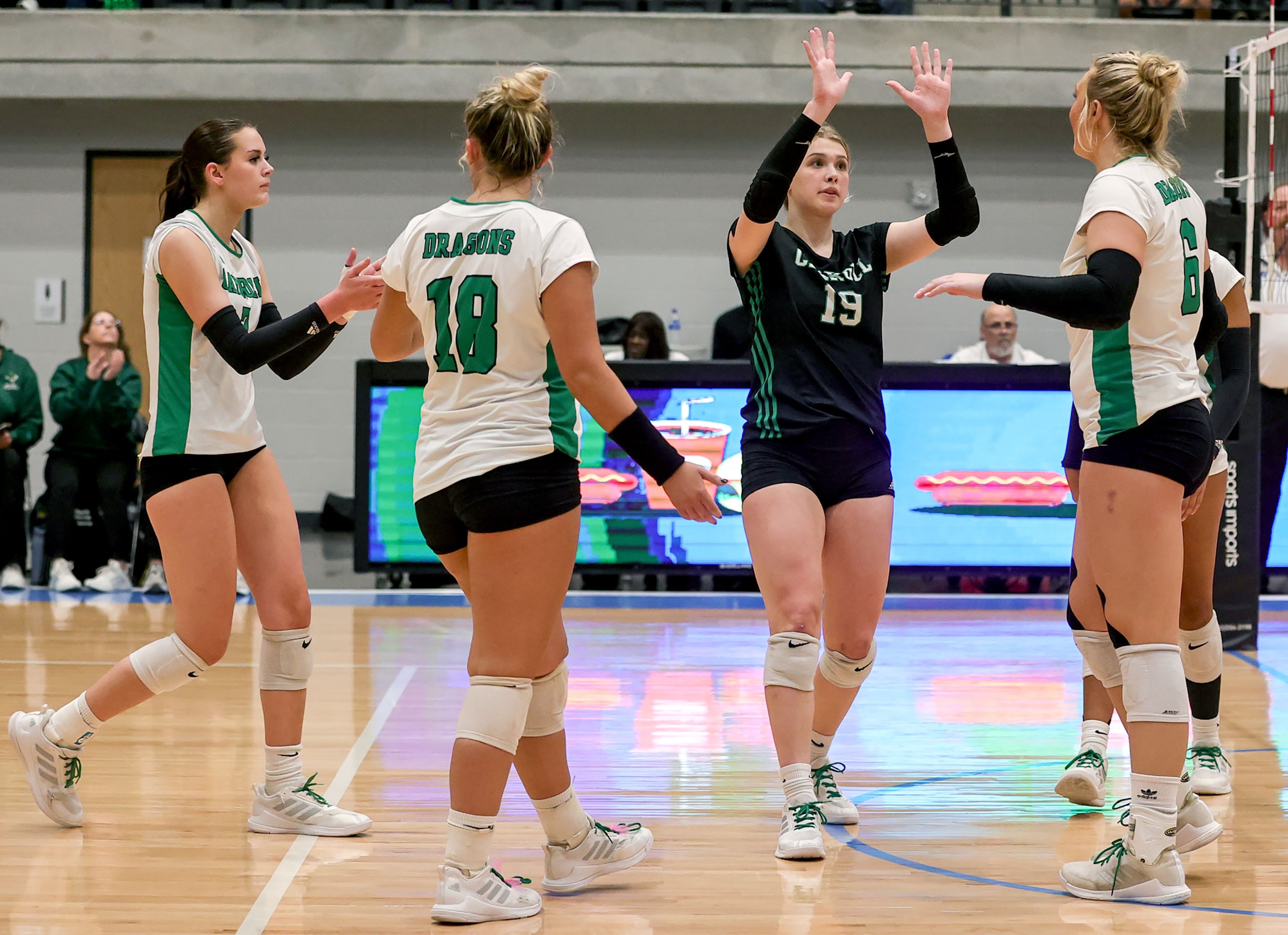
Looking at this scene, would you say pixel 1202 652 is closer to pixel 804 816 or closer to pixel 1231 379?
pixel 1231 379

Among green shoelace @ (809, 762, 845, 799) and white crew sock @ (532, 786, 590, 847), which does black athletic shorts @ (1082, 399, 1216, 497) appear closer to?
green shoelace @ (809, 762, 845, 799)

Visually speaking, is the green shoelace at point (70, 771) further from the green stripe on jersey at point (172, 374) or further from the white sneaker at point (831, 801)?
the white sneaker at point (831, 801)

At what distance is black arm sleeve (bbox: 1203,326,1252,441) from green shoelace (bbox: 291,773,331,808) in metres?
2.29

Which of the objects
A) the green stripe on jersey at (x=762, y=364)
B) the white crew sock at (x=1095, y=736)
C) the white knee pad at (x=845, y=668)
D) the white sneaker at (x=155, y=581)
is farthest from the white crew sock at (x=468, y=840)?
the white sneaker at (x=155, y=581)

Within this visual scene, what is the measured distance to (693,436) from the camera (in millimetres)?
7062

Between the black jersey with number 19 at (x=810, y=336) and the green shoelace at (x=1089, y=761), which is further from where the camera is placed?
the green shoelace at (x=1089, y=761)

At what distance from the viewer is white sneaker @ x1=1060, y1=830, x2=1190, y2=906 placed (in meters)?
2.63

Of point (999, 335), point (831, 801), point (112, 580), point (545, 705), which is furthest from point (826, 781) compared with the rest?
point (999, 335)

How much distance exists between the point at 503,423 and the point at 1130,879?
1.55m

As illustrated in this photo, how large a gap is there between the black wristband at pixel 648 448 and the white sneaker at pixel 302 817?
4.42 feet

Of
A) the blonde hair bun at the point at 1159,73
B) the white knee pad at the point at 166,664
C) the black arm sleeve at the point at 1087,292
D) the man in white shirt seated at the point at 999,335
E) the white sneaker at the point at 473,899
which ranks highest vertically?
the man in white shirt seated at the point at 999,335

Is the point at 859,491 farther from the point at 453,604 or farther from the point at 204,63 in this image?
the point at 204,63

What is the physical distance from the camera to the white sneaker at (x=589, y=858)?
2727 mm

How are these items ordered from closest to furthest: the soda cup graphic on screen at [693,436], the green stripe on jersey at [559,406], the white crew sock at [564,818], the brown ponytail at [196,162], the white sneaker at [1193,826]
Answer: the green stripe on jersey at [559,406] → the white crew sock at [564,818] → the white sneaker at [1193,826] → the brown ponytail at [196,162] → the soda cup graphic on screen at [693,436]
